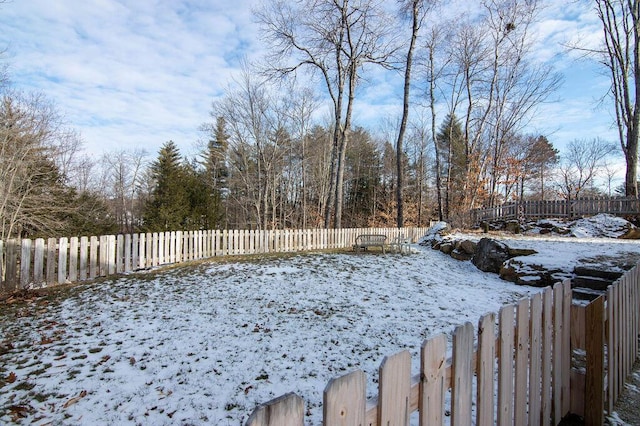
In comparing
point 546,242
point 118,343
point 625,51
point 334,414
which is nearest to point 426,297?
point 118,343

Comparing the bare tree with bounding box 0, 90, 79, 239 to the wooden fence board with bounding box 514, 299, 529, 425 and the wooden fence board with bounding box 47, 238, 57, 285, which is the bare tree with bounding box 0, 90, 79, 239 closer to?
the wooden fence board with bounding box 47, 238, 57, 285

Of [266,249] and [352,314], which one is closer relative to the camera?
[352,314]

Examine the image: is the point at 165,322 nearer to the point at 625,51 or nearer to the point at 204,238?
the point at 204,238

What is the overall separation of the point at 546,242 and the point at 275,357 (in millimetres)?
9968

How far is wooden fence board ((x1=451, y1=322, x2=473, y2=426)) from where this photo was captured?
4.38ft

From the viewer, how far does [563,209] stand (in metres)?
15.3

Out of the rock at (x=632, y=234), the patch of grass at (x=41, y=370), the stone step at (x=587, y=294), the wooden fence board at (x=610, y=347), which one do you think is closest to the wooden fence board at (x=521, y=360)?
the wooden fence board at (x=610, y=347)

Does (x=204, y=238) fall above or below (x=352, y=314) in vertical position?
above

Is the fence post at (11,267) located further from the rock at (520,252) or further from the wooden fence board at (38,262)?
the rock at (520,252)

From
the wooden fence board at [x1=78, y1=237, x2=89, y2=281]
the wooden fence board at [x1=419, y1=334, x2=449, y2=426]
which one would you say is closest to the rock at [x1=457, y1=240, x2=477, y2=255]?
the wooden fence board at [x1=419, y1=334, x2=449, y2=426]

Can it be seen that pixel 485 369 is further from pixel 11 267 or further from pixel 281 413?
pixel 11 267

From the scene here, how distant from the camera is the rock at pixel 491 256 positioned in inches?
335

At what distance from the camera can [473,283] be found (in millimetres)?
7320

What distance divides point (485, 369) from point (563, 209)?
1783cm
